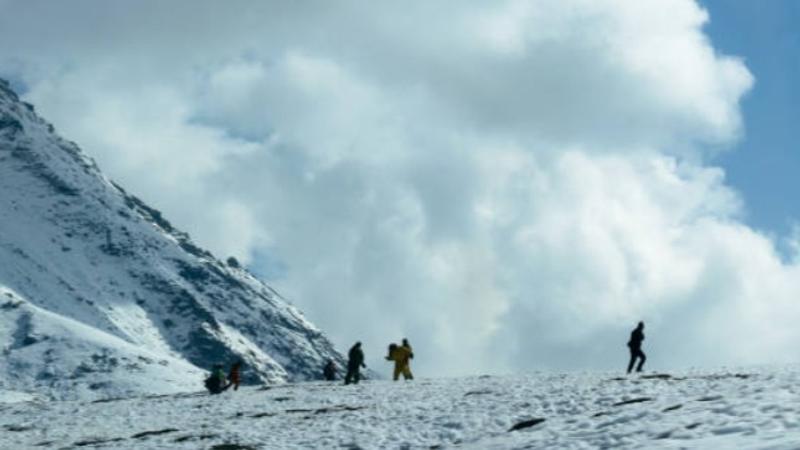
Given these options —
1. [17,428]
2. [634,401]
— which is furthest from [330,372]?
[634,401]

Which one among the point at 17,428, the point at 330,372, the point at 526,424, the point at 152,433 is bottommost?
the point at 526,424

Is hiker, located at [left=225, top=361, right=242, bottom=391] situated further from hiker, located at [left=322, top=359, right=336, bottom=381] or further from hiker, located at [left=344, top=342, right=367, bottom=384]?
hiker, located at [left=322, top=359, right=336, bottom=381]

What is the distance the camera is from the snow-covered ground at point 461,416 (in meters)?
23.1

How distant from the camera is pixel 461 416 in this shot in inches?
1294

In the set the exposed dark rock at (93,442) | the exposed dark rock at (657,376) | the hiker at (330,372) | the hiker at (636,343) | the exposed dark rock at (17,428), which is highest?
the hiker at (330,372)

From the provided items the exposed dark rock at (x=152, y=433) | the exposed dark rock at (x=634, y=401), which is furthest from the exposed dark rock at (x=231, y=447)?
the exposed dark rock at (x=634, y=401)

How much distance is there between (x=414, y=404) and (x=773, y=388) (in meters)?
14.2

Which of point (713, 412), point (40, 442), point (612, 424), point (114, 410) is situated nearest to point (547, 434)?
point (612, 424)

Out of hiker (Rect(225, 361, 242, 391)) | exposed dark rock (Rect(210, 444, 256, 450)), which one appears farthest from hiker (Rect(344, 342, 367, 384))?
exposed dark rock (Rect(210, 444, 256, 450))

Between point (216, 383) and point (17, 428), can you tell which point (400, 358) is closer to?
point (216, 383)

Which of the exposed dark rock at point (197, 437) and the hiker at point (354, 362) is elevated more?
the hiker at point (354, 362)

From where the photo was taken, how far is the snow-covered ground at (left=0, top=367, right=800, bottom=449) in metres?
23.1

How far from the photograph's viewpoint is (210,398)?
52062 millimetres

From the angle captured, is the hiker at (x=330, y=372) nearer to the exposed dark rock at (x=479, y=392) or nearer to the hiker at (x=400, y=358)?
the hiker at (x=400, y=358)
